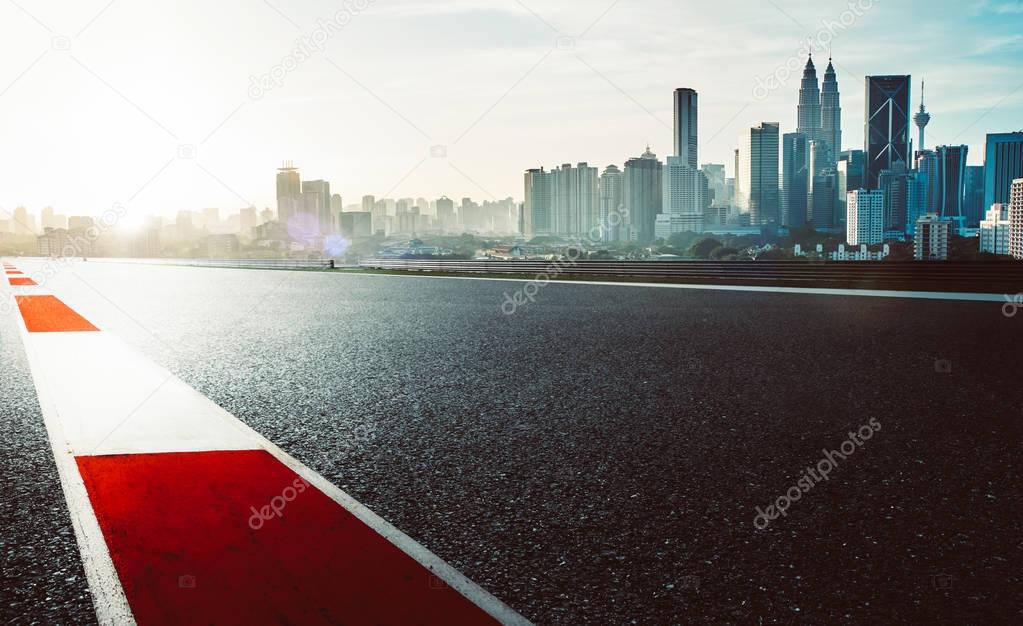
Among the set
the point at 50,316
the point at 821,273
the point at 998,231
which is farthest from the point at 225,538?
the point at 998,231

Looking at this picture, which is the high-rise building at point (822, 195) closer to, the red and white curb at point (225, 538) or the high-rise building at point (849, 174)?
the high-rise building at point (849, 174)

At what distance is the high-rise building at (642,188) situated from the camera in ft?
176

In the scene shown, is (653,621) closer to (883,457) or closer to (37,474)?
(883,457)

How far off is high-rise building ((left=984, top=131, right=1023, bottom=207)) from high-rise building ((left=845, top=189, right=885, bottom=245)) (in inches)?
1103

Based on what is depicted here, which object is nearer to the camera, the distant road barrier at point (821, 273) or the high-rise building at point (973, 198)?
the distant road barrier at point (821, 273)

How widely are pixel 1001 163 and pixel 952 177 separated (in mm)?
9197

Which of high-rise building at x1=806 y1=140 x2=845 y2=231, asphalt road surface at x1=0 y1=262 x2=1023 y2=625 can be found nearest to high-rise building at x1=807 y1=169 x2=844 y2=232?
high-rise building at x1=806 y1=140 x2=845 y2=231

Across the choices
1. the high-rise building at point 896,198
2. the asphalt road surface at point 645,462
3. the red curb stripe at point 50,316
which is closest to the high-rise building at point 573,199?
the red curb stripe at point 50,316

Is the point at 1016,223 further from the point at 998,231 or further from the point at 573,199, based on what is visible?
the point at 573,199

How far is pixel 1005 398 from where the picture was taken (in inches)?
252

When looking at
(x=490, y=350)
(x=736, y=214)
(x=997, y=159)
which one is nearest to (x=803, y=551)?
(x=490, y=350)

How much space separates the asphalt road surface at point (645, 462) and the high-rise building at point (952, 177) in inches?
6617

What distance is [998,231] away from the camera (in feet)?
222

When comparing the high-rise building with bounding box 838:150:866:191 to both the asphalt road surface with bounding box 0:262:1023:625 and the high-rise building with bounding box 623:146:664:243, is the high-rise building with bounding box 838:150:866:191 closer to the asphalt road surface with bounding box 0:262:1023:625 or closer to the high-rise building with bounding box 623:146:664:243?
the high-rise building with bounding box 623:146:664:243
